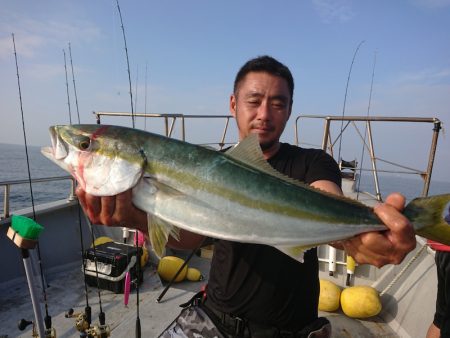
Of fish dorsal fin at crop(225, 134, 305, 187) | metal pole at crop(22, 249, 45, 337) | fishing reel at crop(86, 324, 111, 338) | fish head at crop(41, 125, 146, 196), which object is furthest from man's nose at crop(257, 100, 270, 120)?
fishing reel at crop(86, 324, 111, 338)

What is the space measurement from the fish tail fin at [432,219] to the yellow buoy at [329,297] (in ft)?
15.1

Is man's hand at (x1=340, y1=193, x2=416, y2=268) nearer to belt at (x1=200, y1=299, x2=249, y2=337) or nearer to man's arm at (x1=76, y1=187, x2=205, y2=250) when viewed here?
belt at (x1=200, y1=299, x2=249, y2=337)

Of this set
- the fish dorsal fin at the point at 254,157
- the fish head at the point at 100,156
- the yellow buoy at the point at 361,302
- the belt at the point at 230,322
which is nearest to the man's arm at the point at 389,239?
the fish dorsal fin at the point at 254,157

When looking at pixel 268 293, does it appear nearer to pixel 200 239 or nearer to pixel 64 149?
pixel 200 239

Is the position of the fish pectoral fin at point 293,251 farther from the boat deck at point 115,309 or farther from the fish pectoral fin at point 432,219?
the boat deck at point 115,309

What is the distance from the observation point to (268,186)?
243 centimetres

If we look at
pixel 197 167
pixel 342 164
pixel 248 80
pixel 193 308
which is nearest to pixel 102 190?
pixel 197 167

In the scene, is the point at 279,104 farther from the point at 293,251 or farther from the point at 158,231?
the point at 158,231

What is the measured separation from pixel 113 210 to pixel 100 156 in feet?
1.43

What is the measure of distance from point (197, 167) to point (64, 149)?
104 cm

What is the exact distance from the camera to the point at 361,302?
6.10m

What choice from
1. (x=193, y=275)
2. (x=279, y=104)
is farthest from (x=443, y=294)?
(x=193, y=275)

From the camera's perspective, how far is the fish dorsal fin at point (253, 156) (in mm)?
2477

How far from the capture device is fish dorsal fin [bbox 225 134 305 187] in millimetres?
2477
